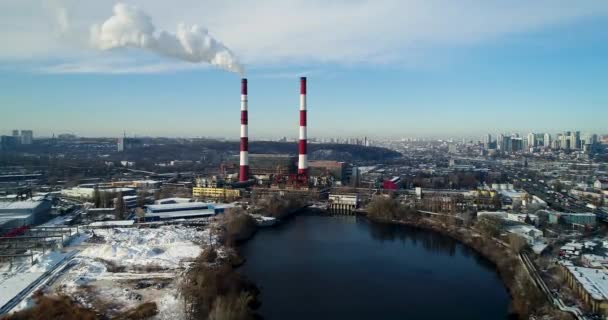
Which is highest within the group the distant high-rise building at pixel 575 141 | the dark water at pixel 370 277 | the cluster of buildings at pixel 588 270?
the distant high-rise building at pixel 575 141

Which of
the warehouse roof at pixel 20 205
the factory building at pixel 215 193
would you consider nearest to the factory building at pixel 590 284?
the factory building at pixel 215 193

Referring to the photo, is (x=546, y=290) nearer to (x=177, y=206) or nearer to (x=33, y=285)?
(x=33, y=285)

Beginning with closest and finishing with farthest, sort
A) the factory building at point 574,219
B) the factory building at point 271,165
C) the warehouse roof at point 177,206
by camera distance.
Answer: the factory building at point 574,219 → the warehouse roof at point 177,206 → the factory building at point 271,165

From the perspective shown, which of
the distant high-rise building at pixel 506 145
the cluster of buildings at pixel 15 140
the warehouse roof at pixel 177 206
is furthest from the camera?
the distant high-rise building at pixel 506 145

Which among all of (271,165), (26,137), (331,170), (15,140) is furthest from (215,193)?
(26,137)

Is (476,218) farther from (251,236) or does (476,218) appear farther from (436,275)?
(251,236)

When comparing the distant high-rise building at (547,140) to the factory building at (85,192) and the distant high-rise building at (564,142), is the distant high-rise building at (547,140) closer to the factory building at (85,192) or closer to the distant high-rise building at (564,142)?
the distant high-rise building at (564,142)
